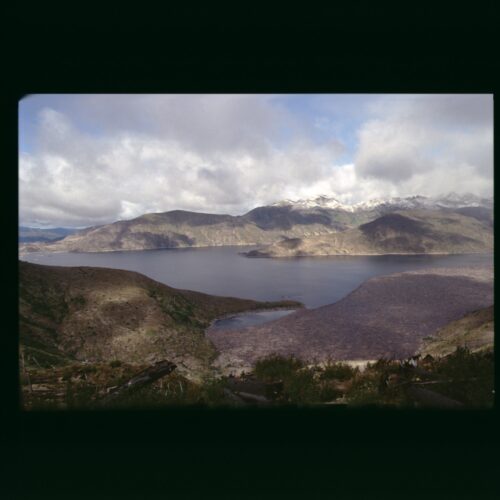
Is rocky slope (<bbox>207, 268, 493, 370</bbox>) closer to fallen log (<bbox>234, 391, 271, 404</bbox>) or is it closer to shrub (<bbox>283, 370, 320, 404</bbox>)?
shrub (<bbox>283, 370, 320, 404</bbox>)

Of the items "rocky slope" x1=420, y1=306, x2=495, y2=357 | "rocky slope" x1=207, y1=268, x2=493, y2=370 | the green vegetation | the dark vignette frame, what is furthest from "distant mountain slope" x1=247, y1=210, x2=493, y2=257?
the dark vignette frame

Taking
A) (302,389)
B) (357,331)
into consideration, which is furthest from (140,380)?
(357,331)

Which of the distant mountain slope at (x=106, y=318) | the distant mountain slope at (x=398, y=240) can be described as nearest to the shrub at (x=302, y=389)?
the distant mountain slope at (x=106, y=318)

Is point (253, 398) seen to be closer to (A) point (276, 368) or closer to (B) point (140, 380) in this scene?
(B) point (140, 380)

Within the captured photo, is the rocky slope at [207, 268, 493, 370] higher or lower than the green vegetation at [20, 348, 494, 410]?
lower

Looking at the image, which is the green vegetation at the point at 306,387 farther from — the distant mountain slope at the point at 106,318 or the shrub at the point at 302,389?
the distant mountain slope at the point at 106,318
